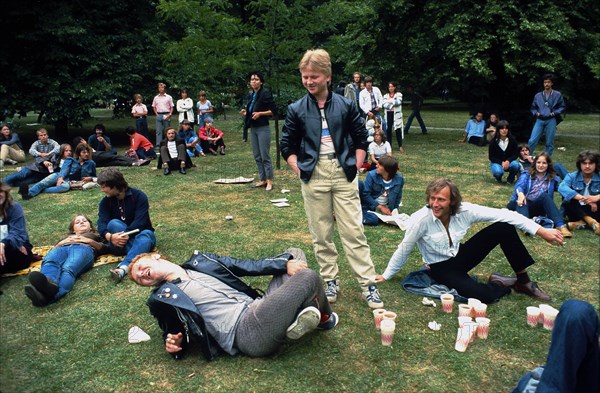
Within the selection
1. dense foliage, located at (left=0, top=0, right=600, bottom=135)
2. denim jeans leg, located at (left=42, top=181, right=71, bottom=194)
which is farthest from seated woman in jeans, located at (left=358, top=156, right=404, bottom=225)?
denim jeans leg, located at (left=42, top=181, right=71, bottom=194)

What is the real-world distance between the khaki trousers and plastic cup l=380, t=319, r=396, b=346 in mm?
648

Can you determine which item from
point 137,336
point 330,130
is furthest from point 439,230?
point 137,336

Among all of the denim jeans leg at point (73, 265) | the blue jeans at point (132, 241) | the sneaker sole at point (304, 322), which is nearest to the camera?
the sneaker sole at point (304, 322)

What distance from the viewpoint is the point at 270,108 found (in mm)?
8953

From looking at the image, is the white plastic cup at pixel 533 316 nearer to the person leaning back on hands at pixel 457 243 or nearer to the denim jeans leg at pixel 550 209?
the person leaning back on hands at pixel 457 243

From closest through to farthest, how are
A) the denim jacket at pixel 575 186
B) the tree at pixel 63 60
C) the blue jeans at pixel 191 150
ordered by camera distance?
the denim jacket at pixel 575 186 < the blue jeans at pixel 191 150 < the tree at pixel 63 60

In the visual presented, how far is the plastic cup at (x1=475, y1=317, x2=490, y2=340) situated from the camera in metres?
3.85

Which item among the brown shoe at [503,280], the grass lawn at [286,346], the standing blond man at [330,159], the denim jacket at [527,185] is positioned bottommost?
the grass lawn at [286,346]

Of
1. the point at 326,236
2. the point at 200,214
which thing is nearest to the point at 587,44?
the point at 200,214

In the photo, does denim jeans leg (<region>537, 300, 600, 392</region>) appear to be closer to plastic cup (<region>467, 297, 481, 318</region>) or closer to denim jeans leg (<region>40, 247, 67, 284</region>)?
plastic cup (<region>467, 297, 481, 318</region>)

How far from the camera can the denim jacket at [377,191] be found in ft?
23.9

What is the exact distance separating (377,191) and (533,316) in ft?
11.9

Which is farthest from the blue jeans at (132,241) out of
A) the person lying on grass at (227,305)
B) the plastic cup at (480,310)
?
the plastic cup at (480,310)

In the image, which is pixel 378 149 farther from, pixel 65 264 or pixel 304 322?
pixel 304 322
